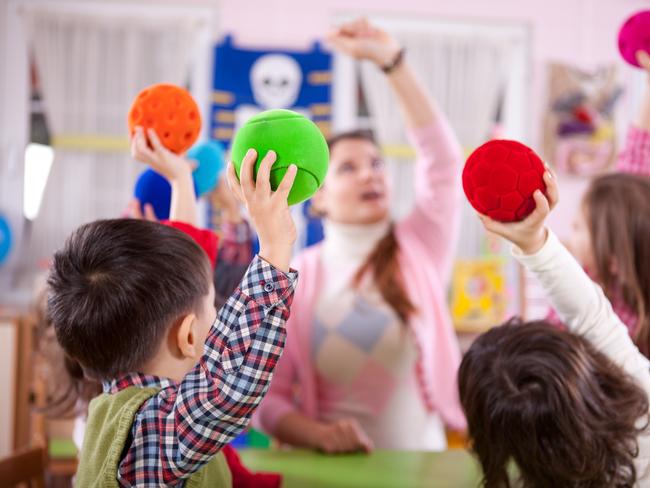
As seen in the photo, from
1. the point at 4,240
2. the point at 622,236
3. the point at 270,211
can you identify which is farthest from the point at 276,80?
the point at 270,211

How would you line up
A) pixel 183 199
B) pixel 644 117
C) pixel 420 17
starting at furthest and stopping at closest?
pixel 420 17 < pixel 644 117 < pixel 183 199

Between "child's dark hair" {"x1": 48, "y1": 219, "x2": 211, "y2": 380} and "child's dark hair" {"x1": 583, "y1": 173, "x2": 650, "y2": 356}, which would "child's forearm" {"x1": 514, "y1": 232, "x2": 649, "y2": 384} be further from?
"child's dark hair" {"x1": 48, "y1": 219, "x2": 211, "y2": 380}

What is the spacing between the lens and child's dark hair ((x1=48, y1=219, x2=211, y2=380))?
0.77 meters

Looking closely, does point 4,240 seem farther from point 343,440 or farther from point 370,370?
point 343,440

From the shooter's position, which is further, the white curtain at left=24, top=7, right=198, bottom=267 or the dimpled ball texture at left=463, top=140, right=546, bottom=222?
the white curtain at left=24, top=7, right=198, bottom=267

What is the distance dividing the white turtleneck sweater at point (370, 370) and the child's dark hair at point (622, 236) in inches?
16.7

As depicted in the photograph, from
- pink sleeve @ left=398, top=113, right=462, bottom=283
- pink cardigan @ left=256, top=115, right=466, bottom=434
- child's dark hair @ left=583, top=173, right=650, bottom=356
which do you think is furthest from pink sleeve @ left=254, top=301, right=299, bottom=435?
child's dark hair @ left=583, top=173, right=650, bottom=356

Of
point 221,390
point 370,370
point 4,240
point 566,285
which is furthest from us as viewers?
point 4,240

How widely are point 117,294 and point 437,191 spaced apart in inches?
35.2

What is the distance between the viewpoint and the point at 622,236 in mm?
1194

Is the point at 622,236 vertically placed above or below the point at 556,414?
above

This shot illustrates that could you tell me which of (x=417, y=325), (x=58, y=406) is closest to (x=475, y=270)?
(x=417, y=325)

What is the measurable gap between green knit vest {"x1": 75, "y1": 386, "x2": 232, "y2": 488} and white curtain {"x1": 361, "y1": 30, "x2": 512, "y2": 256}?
134 inches

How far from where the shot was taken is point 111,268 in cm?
78
